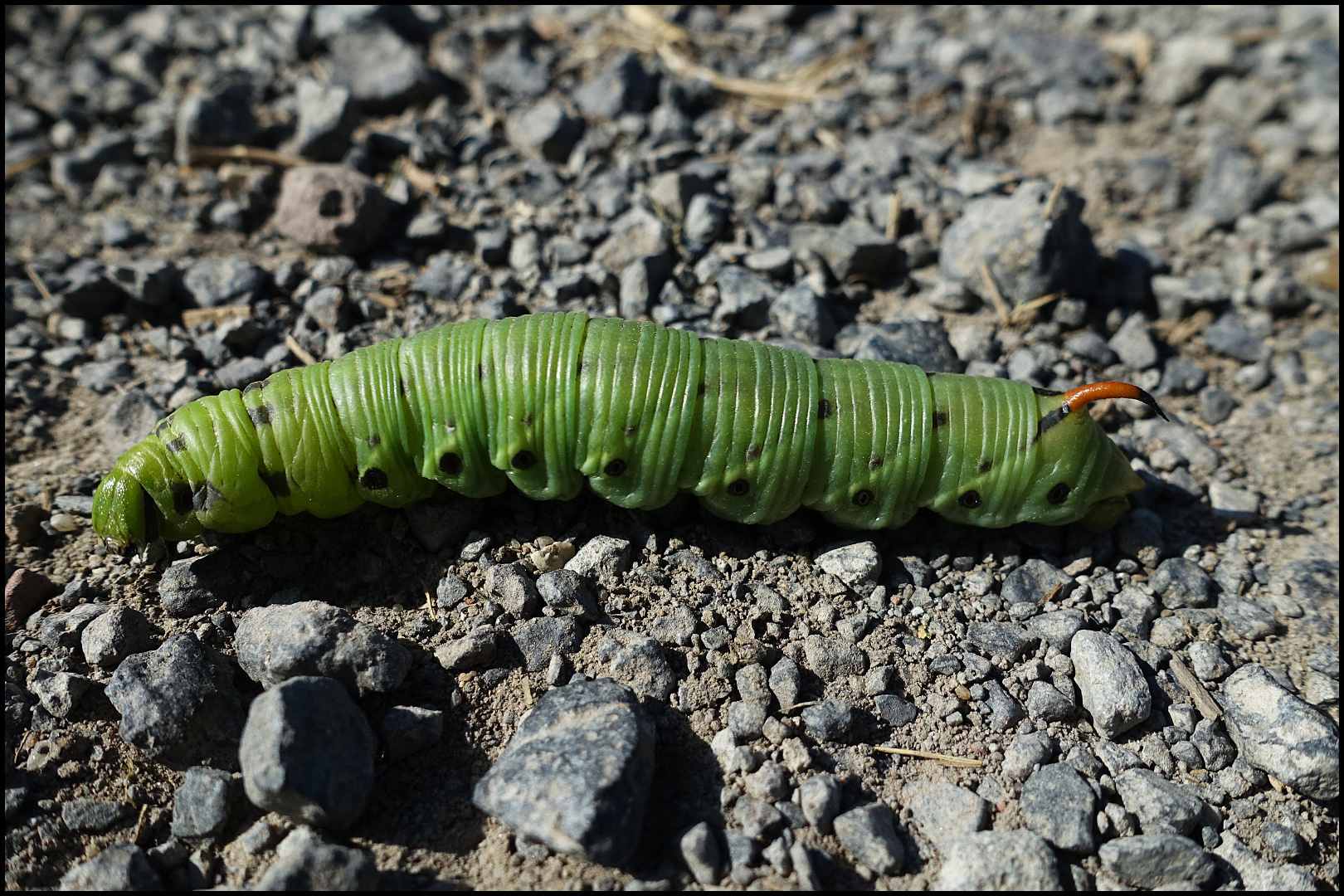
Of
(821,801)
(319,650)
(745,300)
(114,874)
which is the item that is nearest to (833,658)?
(821,801)

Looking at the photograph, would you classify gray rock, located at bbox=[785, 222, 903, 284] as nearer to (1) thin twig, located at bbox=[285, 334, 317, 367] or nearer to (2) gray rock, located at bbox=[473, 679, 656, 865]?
(1) thin twig, located at bbox=[285, 334, 317, 367]

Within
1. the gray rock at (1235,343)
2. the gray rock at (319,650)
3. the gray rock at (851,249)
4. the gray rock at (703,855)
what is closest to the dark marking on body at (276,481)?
the gray rock at (319,650)

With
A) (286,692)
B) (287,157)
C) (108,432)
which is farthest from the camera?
(287,157)

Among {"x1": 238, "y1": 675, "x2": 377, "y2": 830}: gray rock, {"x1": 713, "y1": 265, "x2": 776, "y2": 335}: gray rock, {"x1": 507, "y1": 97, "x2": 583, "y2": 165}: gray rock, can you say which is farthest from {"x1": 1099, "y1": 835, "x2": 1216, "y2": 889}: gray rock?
{"x1": 507, "y1": 97, "x2": 583, "y2": 165}: gray rock

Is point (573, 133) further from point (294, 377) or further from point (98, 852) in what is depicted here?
point (98, 852)

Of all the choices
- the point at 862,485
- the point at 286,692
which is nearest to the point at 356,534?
the point at 286,692

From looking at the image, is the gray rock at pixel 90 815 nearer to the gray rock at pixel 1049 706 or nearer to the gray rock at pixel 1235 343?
the gray rock at pixel 1049 706
